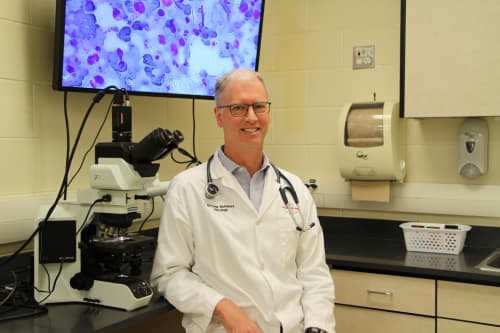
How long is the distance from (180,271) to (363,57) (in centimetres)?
167

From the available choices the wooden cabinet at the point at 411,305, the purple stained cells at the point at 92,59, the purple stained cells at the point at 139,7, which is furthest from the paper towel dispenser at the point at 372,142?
the purple stained cells at the point at 92,59

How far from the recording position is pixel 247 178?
1973 mm

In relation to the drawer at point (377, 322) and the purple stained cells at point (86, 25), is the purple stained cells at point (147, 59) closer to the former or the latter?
the purple stained cells at point (86, 25)

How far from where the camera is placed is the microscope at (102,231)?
1690mm

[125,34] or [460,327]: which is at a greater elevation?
[125,34]

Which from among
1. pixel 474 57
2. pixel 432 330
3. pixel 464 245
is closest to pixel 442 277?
pixel 432 330

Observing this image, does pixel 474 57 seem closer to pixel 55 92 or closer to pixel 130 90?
pixel 130 90

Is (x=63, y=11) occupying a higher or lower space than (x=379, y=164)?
higher

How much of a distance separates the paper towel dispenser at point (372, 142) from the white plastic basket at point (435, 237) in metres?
0.29

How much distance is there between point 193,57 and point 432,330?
157 cm

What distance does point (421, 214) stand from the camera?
2770mm

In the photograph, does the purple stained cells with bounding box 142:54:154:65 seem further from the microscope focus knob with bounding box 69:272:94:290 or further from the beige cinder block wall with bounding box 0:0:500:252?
the microscope focus knob with bounding box 69:272:94:290

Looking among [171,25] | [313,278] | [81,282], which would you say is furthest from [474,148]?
[81,282]

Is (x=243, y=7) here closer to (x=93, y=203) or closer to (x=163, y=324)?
(x=93, y=203)
